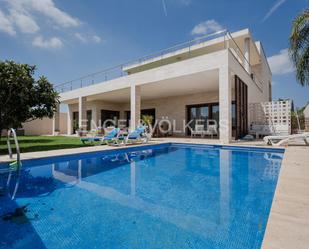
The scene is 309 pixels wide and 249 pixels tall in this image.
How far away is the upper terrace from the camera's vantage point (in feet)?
41.7

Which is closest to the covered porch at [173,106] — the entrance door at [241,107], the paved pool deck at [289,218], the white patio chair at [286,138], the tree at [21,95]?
the entrance door at [241,107]

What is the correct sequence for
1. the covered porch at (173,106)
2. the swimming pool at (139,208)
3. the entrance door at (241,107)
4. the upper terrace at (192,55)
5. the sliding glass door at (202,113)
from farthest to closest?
the sliding glass door at (202,113) → the upper terrace at (192,55) → the entrance door at (241,107) → the covered porch at (173,106) → the swimming pool at (139,208)

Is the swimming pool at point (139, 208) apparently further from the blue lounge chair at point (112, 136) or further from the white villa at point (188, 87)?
the white villa at point (188, 87)

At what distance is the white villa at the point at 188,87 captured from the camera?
959 centimetres

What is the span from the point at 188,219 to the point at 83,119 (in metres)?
16.5

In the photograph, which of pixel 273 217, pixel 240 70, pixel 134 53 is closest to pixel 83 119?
pixel 134 53

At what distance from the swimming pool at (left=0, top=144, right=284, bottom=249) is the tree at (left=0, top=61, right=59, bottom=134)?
3.06 meters

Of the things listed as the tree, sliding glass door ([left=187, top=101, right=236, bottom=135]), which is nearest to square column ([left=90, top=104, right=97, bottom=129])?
sliding glass door ([left=187, top=101, right=236, bottom=135])

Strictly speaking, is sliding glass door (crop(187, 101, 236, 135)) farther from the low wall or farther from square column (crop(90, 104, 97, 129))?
the low wall

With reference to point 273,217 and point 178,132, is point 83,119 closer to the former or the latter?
point 178,132

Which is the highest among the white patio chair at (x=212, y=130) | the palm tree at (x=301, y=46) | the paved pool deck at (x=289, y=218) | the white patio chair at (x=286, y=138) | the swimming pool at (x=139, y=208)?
the palm tree at (x=301, y=46)

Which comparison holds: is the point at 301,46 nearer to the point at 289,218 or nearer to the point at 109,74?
the point at 289,218

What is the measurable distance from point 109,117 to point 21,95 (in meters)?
14.0

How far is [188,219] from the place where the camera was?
251cm
